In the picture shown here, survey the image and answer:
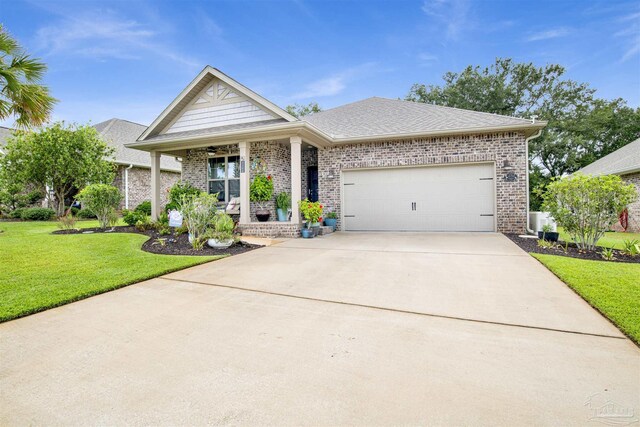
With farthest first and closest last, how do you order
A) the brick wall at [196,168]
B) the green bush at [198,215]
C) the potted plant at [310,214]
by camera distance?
the brick wall at [196,168], the potted plant at [310,214], the green bush at [198,215]

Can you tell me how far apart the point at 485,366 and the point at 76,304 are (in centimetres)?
404

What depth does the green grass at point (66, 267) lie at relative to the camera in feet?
11.6

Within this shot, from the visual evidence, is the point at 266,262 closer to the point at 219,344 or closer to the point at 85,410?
the point at 219,344

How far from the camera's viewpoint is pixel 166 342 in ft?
8.25

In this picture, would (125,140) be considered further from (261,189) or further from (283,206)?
(283,206)

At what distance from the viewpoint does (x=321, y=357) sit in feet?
7.44

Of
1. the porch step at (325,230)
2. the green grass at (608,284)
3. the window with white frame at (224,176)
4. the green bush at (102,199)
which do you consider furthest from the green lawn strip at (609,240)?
the green bush at (102,199)

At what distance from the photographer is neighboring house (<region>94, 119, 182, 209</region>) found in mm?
15906

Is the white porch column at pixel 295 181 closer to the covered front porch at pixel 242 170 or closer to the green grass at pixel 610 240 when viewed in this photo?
the covered front porch at pixel 242 170

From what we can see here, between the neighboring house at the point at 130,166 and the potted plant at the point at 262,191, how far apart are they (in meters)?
8.67

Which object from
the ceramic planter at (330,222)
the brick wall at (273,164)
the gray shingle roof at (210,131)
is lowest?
the ceramic planter at (330,222)

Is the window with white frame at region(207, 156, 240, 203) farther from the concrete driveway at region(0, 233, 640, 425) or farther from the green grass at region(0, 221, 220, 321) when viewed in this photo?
the concrete driveway at region(0, 233, 640, 425)

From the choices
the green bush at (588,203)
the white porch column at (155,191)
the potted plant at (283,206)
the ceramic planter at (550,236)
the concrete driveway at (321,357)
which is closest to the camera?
the concrete driveway at (321,357)

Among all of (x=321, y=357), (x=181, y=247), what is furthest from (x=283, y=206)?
(x=321, y=357)
